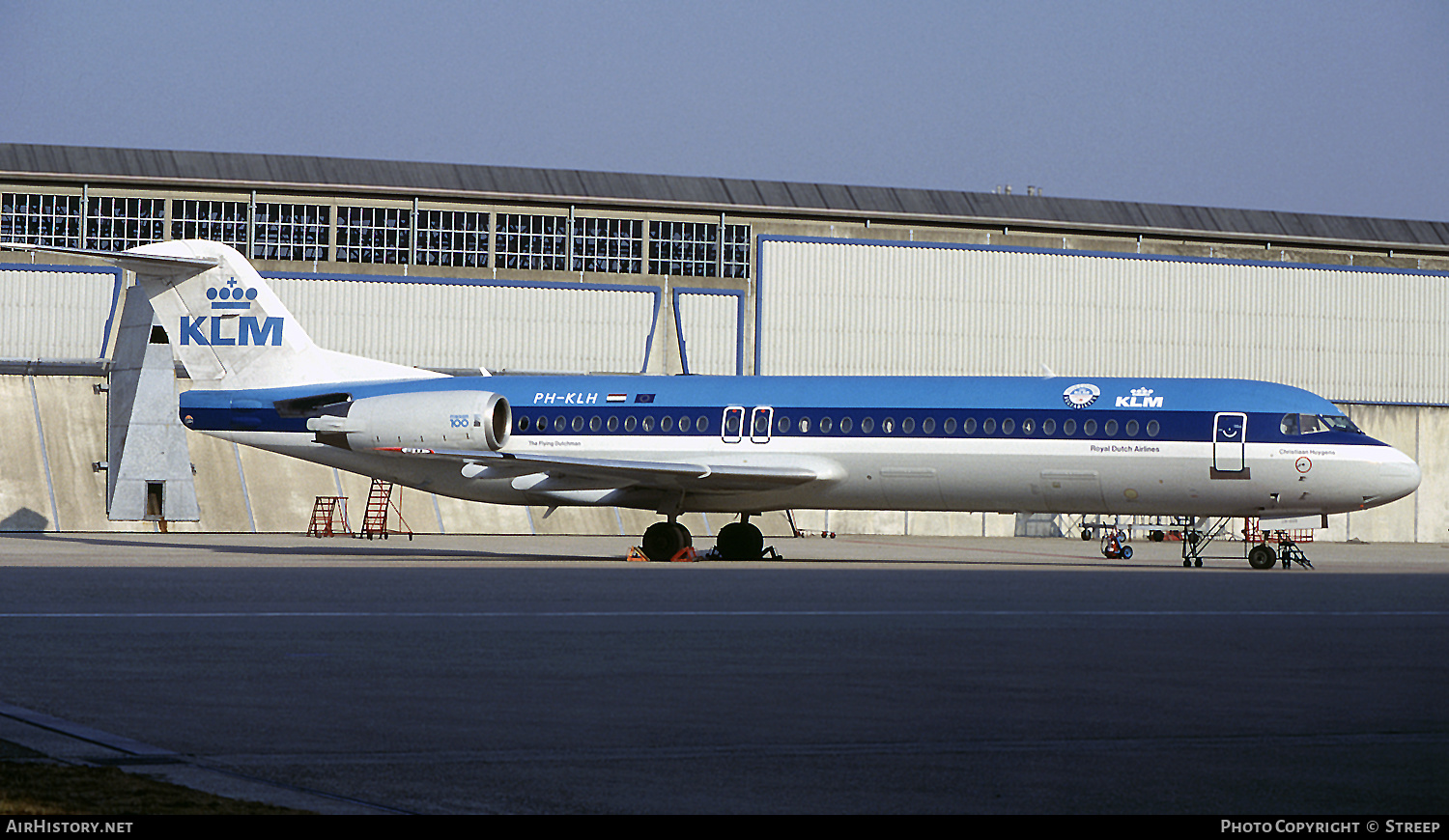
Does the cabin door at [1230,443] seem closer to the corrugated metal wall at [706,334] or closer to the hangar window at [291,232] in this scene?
the corrugated metal wall at [706,334]

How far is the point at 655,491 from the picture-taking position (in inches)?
1208

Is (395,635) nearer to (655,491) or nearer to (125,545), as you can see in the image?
(655,491)

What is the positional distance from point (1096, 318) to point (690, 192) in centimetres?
1360

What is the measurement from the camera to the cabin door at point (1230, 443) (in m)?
27.8

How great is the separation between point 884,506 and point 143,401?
22.6m

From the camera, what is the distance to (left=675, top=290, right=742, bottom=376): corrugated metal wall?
49188mm

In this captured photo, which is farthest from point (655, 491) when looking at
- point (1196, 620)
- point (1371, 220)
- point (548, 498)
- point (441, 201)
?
point (1371, 220)

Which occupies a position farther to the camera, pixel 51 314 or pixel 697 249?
pixel 697 249

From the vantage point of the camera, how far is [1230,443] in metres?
27.8

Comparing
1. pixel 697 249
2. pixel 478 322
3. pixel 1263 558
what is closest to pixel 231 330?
pixel 478 322

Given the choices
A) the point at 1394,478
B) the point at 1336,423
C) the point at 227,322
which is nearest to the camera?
the point at 1394,478

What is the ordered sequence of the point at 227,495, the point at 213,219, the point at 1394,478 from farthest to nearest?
the point at 213,219
the point at 227,495
the point at 1394,478

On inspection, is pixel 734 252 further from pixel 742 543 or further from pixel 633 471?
pixel 633 471

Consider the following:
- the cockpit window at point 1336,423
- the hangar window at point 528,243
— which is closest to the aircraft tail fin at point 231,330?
the cockpit window at point 1336,423
